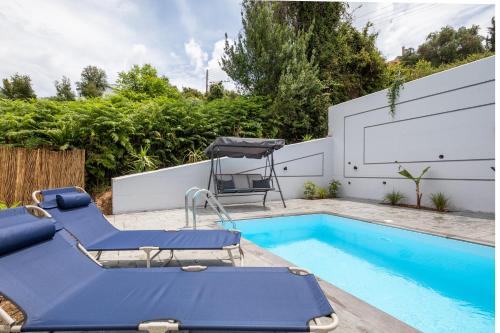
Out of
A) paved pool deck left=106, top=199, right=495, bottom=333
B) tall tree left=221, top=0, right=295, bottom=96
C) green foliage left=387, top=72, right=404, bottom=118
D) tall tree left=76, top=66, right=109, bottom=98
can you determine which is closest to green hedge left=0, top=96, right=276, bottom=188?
paved pool deck left=106, top=199, right=495, bottom=333

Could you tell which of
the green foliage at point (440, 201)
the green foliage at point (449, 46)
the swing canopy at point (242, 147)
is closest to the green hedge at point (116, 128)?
the swing canopy at point (242, 147)

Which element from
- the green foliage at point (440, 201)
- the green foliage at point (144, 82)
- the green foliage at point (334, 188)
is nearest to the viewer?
the green foliage at point (440, 201)

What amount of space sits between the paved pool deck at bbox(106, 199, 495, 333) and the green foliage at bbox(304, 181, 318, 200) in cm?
183

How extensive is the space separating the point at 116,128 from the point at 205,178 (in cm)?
307

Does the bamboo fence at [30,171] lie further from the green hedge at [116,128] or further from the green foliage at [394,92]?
the green foliage at [394,92]

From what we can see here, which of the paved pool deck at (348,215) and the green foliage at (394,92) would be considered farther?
the green foliage at (394,92)

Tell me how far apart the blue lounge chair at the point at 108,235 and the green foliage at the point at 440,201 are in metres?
6.38

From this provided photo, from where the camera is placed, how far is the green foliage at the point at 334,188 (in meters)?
10.6

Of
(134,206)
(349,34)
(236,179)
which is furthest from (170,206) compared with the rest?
(349,34)

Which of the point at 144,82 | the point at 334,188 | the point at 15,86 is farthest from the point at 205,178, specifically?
the point at 15,86

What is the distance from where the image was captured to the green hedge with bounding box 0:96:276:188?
24.3 ft

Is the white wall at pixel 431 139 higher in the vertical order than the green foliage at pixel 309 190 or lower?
higher

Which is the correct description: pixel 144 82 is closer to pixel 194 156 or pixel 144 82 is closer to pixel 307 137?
pixel 194 156

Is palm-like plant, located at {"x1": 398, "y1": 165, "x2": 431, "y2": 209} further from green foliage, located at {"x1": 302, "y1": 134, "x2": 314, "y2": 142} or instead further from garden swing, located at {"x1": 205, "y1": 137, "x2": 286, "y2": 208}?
green foliage, located at {"x1": 302, "y1": 134, "x2": 314, "y2": 142}
